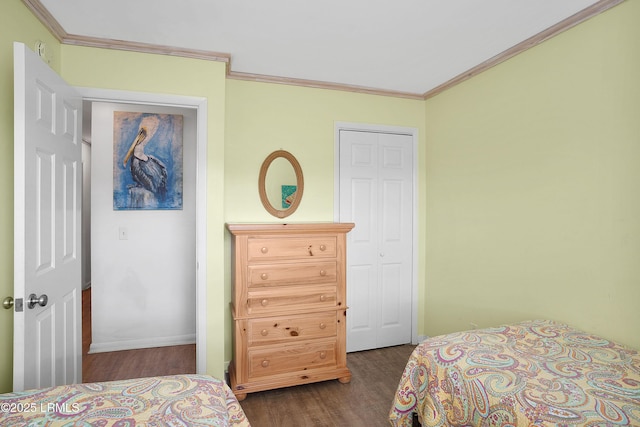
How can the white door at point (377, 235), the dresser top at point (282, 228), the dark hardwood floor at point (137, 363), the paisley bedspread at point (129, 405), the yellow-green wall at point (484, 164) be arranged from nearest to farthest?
the paisley bedspread at point (129, 405), the yellow-green wall at point (484, 164), the dresser top at point (282, 228), the dark hardwood floor at point (137, 363), the white door at point (377, 235)

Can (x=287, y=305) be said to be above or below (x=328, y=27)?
below

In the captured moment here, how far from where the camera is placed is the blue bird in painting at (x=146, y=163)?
3465 mm

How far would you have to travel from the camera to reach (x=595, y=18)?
2027 millimetres

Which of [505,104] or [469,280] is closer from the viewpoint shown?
[505,104]

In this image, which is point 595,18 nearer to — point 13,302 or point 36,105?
point 36,105

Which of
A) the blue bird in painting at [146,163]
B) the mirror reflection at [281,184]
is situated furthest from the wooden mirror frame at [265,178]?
the blue bird in painting at [146,163]

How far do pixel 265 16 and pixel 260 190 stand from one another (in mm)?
1365

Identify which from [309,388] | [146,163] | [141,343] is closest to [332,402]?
[309,388]

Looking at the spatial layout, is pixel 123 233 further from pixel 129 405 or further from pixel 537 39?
pixel 537 39

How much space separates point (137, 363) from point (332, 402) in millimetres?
1832

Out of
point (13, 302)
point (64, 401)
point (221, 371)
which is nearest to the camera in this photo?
point (64, 401)

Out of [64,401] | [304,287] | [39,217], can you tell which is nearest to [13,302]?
[39,217]

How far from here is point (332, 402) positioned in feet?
A: 8.30

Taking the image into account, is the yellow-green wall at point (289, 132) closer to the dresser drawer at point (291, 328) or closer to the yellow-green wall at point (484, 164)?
the yellow-green wall at point (484, 164)
